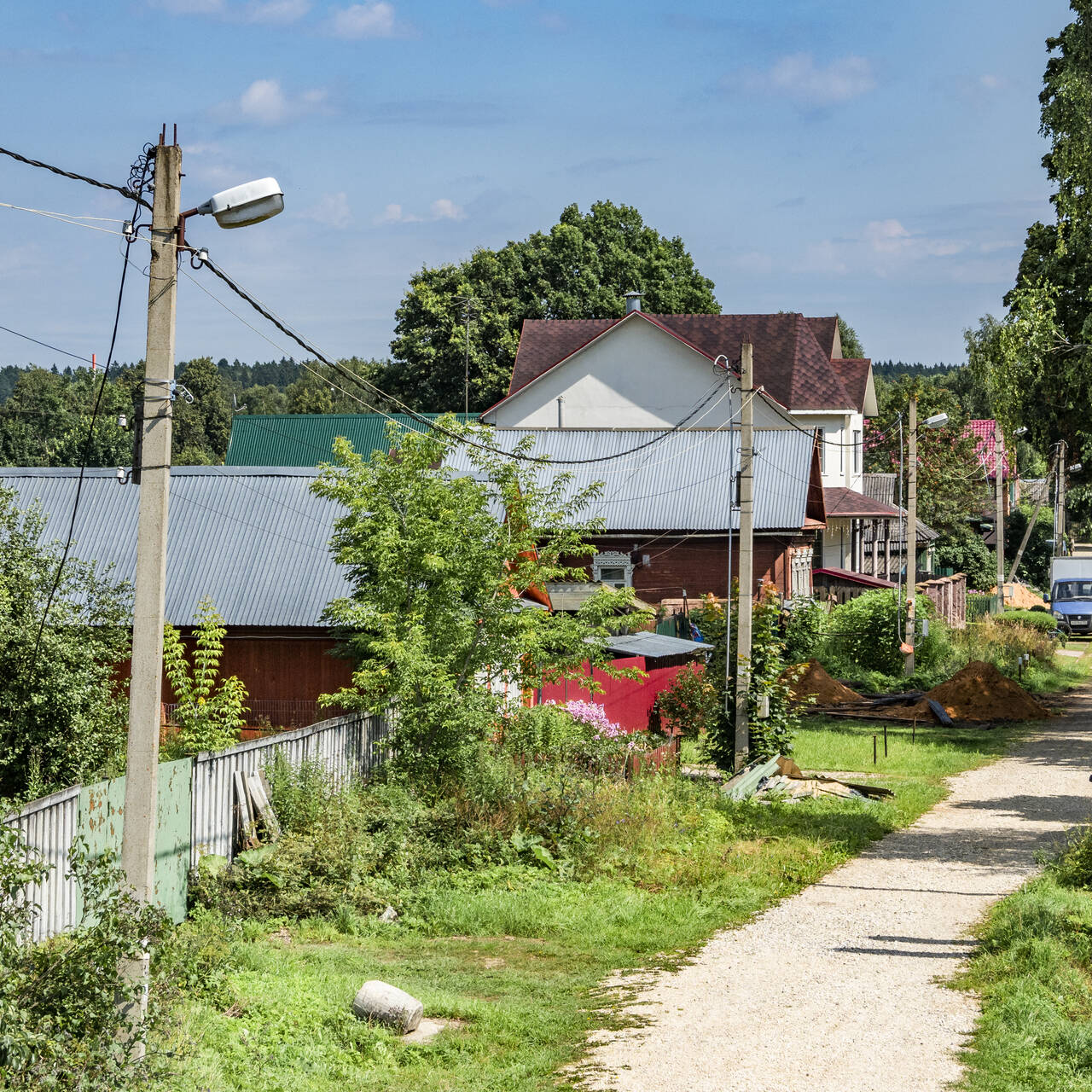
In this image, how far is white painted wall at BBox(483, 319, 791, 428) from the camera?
5100 centimetres

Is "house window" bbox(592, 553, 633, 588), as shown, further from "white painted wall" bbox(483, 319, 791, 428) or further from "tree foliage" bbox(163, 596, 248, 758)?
"tree foliage" bbox(163, 596, 248, 758)

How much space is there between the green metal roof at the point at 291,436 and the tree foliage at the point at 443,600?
115 feet

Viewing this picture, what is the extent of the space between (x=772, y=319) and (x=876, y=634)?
2272cm

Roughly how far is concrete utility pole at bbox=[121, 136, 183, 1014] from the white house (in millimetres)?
41049

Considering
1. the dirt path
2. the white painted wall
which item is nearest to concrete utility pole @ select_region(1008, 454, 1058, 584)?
the white painted wall

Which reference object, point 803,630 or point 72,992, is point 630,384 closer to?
point 803,630

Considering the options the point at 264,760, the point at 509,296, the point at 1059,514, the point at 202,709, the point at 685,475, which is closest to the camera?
the point at 264,760

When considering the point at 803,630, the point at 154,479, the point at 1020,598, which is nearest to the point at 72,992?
the point at 154,479

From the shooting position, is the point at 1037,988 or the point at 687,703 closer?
the point at 1037,988

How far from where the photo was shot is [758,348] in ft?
177

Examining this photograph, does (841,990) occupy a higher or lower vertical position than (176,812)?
lower

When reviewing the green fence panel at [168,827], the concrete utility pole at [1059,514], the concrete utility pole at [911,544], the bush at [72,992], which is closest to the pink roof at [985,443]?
the concrete utility pole at [1059,514]

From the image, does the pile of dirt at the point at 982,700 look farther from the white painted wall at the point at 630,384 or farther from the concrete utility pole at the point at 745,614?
the white painted wall at the point at 630,384

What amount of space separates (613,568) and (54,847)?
3062 centimetres
